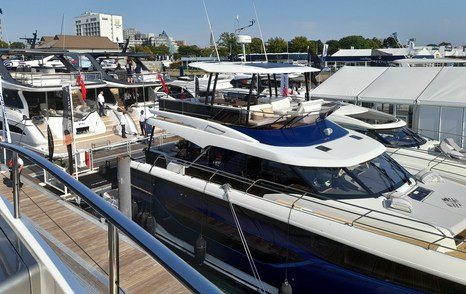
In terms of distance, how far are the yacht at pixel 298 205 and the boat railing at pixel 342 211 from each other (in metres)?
0.02

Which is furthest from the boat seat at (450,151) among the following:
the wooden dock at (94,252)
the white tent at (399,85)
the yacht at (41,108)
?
the yacht at (41,108)

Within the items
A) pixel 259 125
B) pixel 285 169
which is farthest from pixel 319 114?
pixel 285 169

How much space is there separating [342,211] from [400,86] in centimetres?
838

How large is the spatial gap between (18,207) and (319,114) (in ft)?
16.2

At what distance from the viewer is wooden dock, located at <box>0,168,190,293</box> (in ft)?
10.9

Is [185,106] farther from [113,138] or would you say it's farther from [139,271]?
[113,138]

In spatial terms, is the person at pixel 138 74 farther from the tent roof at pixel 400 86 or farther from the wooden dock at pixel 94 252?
the wooden dock at pixel 94 252

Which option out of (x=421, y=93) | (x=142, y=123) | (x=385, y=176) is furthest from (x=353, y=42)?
(x=385, y=176)

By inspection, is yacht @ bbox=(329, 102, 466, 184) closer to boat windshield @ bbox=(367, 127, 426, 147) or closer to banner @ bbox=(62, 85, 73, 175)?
boat windshield @ bbox=(367, 127, 426, 147)

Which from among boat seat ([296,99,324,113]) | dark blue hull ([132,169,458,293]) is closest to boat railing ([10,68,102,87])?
dark blue hull ([132,169,458,293])

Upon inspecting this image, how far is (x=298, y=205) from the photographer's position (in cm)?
561

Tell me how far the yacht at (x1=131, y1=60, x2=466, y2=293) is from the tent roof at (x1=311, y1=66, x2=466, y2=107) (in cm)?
497

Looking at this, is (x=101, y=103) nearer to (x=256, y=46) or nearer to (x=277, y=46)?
(x=256, y=46)

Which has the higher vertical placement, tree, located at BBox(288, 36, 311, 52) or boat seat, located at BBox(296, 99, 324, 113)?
tree, located at BBox(288, 36, 311, 52)
